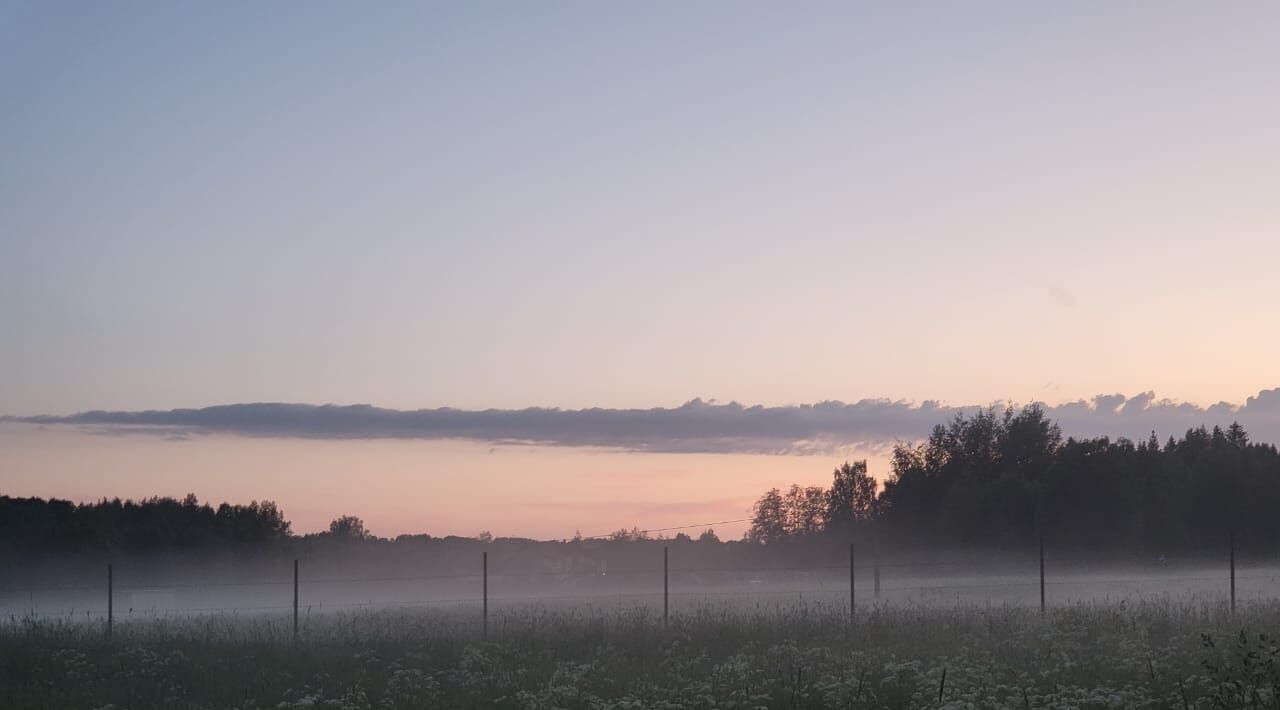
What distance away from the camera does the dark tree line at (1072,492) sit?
217ft

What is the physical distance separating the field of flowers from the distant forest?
4176cm

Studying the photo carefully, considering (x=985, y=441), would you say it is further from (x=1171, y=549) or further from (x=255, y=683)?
A: (x=255, y=683)

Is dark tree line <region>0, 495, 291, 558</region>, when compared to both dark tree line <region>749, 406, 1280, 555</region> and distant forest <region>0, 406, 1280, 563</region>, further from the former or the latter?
dark tree line <region>749, 406, 1280, 555</region>

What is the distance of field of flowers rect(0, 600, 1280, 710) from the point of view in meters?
16.3

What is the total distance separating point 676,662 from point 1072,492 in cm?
5656

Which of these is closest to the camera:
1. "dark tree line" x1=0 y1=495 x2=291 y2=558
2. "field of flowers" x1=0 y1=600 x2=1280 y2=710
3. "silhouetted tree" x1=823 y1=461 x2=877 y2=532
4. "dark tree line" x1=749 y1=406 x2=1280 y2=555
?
"field of flowers" x1=0 y1=600 x2=1280 y2=710

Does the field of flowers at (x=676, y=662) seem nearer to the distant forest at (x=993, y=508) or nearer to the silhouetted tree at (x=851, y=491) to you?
the distant forest at (x=993, y=508)

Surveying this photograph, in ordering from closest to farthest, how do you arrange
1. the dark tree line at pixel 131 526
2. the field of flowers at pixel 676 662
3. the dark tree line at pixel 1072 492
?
the field of flowers at pixel 676 662
the dark tree line at pixel 1072 492
the dark tree line at pixel 131 526

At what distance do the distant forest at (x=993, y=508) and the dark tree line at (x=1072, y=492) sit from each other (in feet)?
0.28

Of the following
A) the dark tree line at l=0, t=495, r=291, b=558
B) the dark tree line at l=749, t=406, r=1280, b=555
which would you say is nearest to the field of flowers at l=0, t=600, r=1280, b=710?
the dark tree line at l=749, t=406, r=1280, b=555

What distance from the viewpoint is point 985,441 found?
3285 inches

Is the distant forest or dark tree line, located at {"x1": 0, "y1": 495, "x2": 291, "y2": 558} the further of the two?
dark tree line, located at {"x1": 0, "y1": 495, "x2": 291, "y2": 558}

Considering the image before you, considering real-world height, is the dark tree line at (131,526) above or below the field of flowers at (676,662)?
below

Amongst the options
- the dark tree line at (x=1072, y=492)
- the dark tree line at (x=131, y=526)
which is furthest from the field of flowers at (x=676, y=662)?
the dark tree line at (x=131, y=526)
